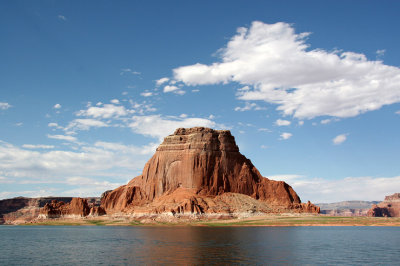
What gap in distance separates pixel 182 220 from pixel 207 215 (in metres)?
11.3

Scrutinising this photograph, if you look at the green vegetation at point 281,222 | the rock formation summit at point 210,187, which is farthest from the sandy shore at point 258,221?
the rock formation summit at point 210,187

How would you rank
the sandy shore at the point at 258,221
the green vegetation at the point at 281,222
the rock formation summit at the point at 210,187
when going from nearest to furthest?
1. the green vegetation at the point at 281,222
2. the sandy shore at the point at 258,221
3. the rock formation summit at the point at 210,187

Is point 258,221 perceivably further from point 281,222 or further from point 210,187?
point 210,187

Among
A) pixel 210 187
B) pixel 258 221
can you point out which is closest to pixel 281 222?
pixel 258 221

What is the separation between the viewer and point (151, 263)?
162ft

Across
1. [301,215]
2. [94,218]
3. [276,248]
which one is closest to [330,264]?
[276,248]

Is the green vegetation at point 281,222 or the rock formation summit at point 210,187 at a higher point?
the rock formation summit at point 210,187

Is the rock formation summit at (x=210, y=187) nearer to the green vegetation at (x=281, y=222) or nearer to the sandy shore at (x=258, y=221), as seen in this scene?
the sandy shore at (x=258, y=221)

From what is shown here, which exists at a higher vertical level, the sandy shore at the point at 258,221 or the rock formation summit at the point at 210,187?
the rock formation summit at the point at 210,187

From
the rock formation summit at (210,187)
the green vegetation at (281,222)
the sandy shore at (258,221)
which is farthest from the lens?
the rock formation summit at (210,187)

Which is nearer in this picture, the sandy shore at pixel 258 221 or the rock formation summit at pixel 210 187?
the sandy shore at pixel 258 221

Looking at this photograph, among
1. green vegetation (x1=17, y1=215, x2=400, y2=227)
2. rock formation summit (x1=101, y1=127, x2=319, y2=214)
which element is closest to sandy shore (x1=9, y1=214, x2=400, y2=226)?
green vegetation (x1=17, y1=215, x2=400, y2=227)

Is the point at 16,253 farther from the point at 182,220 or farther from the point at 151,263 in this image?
the point at 182,220

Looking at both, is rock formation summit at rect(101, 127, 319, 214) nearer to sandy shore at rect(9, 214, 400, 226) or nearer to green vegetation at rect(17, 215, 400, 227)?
sandy shore at rect(9, 214, 400, 226)
